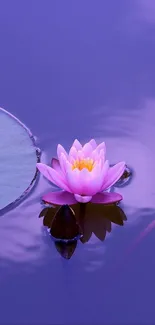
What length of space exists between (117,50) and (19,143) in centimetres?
74

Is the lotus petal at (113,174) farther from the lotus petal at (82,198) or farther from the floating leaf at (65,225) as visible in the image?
the floating leaf at (65,225)

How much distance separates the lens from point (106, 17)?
2627 mm

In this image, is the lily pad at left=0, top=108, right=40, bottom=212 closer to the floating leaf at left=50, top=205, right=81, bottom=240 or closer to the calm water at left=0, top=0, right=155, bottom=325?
the calm water at left=0, top=0, right=155, bottom=325

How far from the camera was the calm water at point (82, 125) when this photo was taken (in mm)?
1543

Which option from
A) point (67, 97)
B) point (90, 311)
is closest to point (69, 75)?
point (67, 97)

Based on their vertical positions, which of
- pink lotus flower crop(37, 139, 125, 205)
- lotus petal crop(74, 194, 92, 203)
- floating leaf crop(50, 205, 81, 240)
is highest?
pink lotus flower crop(37, 139, 125, 205)

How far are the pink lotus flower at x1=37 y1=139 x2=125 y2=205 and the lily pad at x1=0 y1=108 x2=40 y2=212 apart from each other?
0.27ft

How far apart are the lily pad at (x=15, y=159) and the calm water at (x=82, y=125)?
1.5 inches

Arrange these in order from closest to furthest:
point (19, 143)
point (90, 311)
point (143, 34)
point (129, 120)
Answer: point (90, 311), point (19, 143), point (129, 120), point (143, 34)

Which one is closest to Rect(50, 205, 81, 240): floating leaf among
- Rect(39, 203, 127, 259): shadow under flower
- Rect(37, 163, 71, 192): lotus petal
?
Rect(39, 203, 127, 259): shadow under flower

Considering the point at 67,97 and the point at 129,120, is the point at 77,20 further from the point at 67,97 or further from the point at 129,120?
the point at 129,120

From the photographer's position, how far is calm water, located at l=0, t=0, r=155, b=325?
5.06ft

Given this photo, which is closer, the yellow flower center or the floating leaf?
the floating leaf

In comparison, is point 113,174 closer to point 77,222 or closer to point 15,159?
point 77,222
